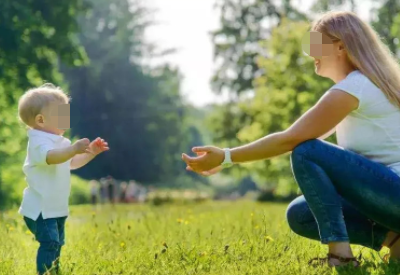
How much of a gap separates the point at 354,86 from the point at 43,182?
7.42 feet

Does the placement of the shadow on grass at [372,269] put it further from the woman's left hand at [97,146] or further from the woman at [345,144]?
the woman's left hand at [97,146]

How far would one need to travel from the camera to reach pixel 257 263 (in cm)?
446

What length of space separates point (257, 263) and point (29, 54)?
14.9 m

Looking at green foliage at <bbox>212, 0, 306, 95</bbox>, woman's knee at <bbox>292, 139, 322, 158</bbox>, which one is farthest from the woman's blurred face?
green foliage at <bbox>212, 0, 306, 95</bbox>

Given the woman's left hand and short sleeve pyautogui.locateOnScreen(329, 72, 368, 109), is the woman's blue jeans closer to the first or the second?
short sleeve pyautogui.locateOnScreen(329, 72, 368, 109)

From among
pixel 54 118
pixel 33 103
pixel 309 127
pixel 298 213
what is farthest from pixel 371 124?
pixel 33 103

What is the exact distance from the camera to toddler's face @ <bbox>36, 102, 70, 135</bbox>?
504 centimetres

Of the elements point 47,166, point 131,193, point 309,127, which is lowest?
point 131,193

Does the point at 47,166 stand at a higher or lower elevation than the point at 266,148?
lower

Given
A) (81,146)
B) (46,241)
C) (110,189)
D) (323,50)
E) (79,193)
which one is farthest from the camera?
(110,189)

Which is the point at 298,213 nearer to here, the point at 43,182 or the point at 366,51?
the point at 366,51

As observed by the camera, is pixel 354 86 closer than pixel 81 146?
Yes

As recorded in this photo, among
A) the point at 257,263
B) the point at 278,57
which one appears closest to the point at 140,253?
the point at 257,263

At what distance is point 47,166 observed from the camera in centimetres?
497
